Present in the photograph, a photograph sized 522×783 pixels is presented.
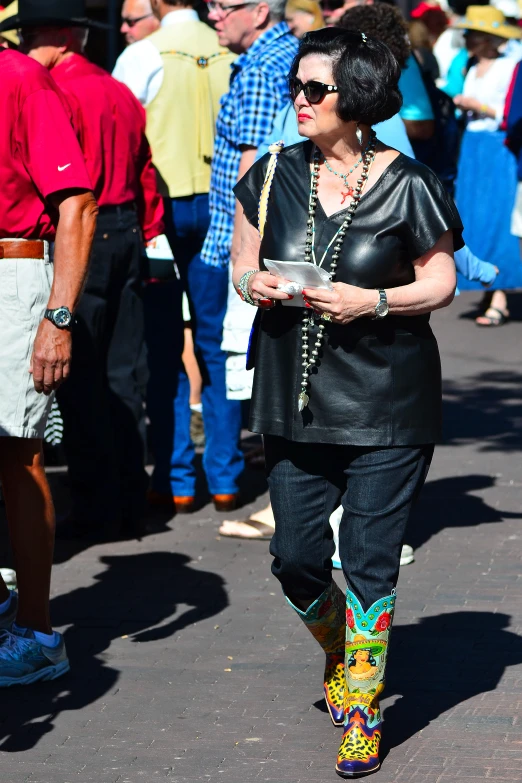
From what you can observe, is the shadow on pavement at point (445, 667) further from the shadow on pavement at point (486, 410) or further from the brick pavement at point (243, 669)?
the shadow on pavement at point (486, 410)

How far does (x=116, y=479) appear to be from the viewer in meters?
A: 6.68

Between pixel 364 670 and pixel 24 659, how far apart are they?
1249 mm

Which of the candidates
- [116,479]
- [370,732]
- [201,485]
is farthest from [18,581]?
[201,485]

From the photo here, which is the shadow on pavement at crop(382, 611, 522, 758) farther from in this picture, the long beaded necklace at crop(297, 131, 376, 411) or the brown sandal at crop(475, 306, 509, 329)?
the brown sandal at crop(475, 306, 509, 329)

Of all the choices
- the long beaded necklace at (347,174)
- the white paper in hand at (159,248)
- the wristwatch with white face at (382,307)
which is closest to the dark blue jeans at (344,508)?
the wristwatch with white face at (382,307)

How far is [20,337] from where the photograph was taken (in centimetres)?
468

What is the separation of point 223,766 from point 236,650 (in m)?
0.98

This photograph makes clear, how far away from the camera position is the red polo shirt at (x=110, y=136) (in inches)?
245

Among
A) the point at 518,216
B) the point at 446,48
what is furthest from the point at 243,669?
the point at 446,48

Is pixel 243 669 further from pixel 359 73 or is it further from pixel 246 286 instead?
pixel 359 73

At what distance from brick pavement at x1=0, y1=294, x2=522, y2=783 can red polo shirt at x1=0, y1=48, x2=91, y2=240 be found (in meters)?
1.52

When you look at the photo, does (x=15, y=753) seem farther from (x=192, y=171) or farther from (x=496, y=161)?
(x=496, y=161)

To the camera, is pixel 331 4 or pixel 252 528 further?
pixel 331 4

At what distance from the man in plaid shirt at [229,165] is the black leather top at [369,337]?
1.79 metres
